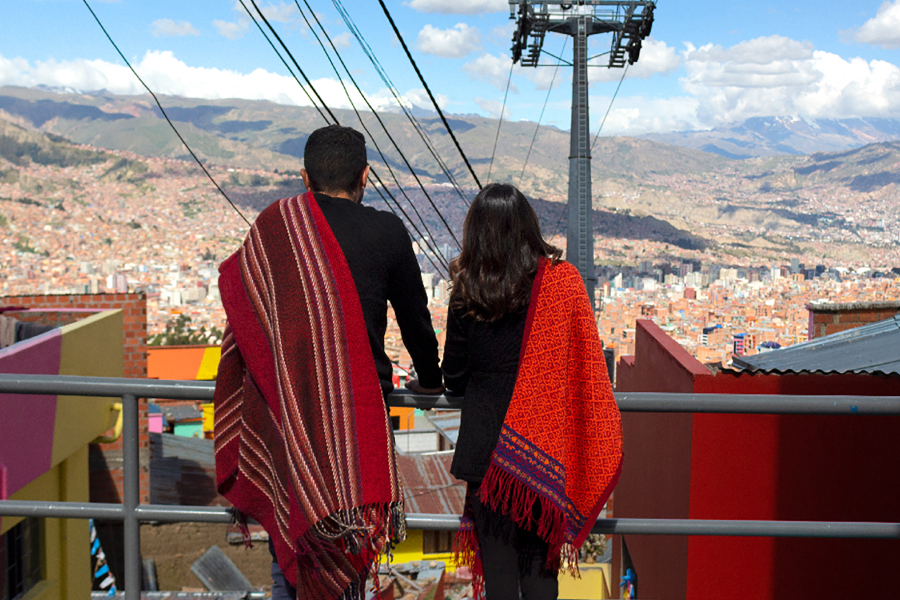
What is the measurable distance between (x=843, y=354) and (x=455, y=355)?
5011 mm

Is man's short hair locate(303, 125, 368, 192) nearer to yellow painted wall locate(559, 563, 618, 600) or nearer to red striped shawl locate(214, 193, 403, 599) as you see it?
red striped shawl locate(214, 193, 403, 599)

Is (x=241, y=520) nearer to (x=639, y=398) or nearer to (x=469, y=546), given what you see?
(x=469, y=546)

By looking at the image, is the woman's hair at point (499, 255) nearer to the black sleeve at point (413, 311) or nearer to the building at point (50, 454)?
the black sleeve at point (413, 311)

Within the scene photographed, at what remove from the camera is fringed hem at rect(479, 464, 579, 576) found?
1.66 metres

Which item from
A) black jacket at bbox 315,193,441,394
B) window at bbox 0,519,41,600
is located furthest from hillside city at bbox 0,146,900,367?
black jacket at bbox 315,193,441,394

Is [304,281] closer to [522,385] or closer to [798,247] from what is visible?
[522,385]

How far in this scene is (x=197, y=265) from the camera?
87438 millimetres

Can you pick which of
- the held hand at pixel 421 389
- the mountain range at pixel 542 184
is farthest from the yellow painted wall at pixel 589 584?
the mountain range at pixel 542 184

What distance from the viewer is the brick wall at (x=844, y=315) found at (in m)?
8.34

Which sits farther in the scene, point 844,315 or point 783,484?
point 844,315

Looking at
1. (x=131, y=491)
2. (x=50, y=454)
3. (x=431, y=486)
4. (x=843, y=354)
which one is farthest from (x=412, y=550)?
(x=131, y=491)

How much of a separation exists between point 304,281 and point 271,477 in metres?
0.47

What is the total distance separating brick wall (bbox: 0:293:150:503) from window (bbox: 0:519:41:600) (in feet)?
11.3

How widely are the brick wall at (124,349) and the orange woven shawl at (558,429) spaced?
29.3 ft
